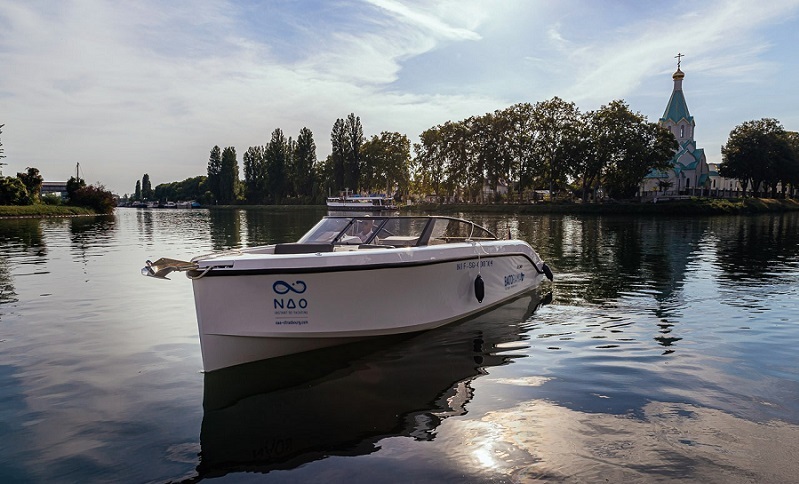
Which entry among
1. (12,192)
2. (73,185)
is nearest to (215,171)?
(73,185)

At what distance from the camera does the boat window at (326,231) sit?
27.4ft

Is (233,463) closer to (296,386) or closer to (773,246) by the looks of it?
(296,386)

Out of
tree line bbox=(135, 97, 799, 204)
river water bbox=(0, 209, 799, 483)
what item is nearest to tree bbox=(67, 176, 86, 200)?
tree line bbox=(135, 97, 799, 204)

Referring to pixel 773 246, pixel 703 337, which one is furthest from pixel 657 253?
pixel 703 337

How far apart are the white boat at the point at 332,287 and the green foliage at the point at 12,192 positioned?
5909cm

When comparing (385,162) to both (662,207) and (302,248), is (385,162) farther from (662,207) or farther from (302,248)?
(302,248)

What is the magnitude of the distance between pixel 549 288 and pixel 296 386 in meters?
8.27

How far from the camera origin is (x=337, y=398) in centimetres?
571

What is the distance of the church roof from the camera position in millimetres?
86938

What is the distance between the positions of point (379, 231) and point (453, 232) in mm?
1535

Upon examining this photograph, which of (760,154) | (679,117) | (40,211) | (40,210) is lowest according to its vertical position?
(40,211)

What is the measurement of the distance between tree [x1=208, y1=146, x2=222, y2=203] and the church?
104598 mm

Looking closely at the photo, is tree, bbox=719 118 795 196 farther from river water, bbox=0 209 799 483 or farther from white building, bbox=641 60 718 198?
river water, bbox=0 209 799 483

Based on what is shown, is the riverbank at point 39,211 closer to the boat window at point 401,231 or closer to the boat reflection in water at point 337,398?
the boat window at point 401,231
